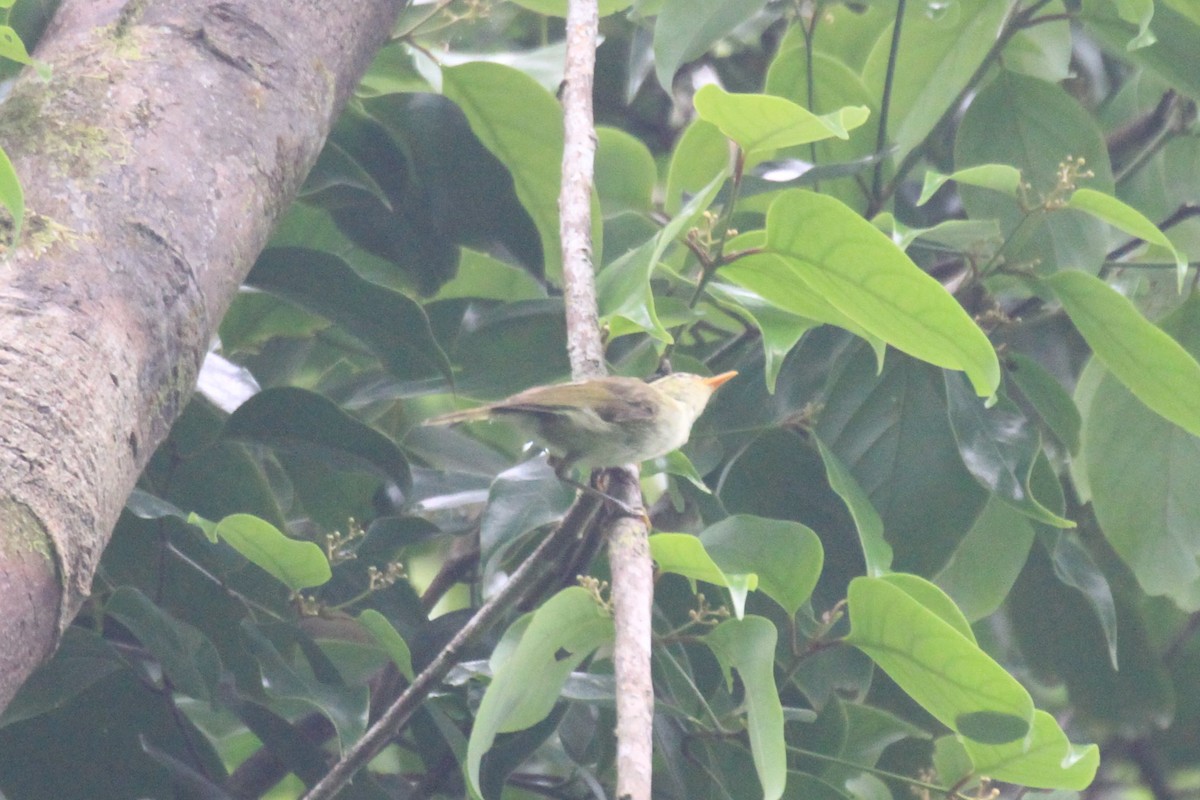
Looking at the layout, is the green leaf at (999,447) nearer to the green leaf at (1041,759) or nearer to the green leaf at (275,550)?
the green leaf at (1041,759)

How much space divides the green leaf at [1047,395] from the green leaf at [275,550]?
150 cm

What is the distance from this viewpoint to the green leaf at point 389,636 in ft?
6.77

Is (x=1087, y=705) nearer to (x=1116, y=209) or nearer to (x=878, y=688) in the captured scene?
(x=878, y=688)

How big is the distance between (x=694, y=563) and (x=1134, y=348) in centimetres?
103

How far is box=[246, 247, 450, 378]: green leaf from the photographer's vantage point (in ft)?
7.92

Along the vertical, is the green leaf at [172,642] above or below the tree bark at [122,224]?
below

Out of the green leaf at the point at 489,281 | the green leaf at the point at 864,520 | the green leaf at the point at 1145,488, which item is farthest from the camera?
the green leaf at the point at 489,281

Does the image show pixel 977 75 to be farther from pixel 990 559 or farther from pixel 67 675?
pixel 67 675

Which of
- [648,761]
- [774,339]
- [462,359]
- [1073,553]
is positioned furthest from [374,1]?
[1073,553]

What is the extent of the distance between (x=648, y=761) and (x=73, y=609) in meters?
0.70

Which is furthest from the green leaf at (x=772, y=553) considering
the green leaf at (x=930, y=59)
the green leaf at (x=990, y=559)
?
the green leaf at (x=930, y=59)

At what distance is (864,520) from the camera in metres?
2.09

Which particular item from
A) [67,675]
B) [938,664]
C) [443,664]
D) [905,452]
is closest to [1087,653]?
[905,452]

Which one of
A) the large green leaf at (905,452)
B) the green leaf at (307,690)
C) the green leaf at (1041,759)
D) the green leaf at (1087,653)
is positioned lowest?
the green leaf at (1087,653)
